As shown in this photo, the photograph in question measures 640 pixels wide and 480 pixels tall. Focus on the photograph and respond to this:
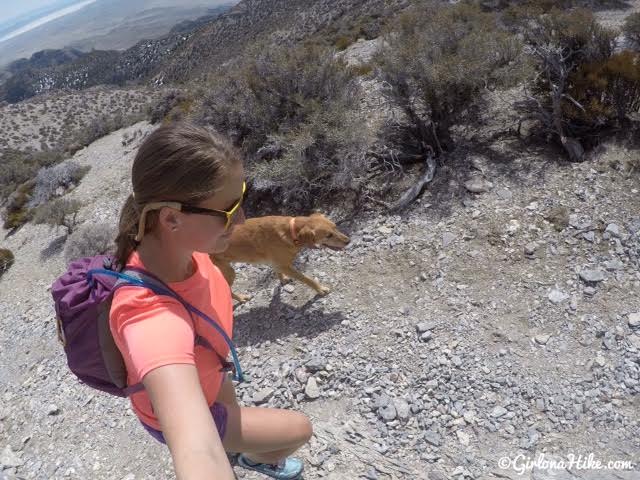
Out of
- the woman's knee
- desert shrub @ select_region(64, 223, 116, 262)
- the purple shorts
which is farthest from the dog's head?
desert shrub @ select_region(64, 223, 116, 262)

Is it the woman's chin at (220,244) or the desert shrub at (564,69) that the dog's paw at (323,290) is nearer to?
the woman's chin at (220,244)

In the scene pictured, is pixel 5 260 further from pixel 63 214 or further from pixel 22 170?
pixel 22 170

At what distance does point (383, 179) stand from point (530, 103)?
8.02ft

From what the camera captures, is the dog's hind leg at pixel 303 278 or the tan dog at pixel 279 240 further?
the dog's hind leg at pixel 303 278

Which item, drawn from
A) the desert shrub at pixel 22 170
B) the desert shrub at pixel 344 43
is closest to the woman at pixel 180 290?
the desert shrub at pixel 344 43

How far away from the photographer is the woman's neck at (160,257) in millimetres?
1415

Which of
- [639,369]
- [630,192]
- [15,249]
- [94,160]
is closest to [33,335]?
[15,249]

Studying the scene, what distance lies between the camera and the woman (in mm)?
1067

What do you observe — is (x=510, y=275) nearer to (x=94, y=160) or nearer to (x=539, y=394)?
(x=539, y=394)

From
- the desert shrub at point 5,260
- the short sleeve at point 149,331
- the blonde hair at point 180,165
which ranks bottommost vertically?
the desert shrub at point 5,260

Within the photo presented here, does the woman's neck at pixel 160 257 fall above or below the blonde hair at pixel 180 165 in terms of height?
below

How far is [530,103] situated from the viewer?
5.95 metres

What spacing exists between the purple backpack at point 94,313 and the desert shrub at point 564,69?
5320 millimetres

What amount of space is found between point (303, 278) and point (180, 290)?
9.66 ft
